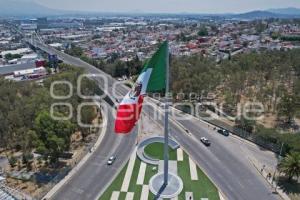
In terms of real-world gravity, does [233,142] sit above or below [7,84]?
below

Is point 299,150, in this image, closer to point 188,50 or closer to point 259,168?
point 259,168

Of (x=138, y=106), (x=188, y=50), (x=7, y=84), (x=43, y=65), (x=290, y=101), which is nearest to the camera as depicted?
(x=138, y=106)

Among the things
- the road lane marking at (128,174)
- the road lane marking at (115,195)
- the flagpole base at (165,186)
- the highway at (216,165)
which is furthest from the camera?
the road lane marking at (128,174)

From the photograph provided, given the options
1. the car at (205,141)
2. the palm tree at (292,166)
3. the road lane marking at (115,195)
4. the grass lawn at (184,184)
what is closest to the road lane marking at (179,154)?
the grass lawn at (184,184)

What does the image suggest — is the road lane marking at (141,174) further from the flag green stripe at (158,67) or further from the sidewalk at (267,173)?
the sidewalk at (267,173)

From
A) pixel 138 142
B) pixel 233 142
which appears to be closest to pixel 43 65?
pixel 138 142

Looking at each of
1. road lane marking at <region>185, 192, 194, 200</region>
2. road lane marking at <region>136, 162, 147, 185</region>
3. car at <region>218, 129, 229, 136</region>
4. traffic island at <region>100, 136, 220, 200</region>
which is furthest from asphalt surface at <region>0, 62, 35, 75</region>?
road lane marking at <region>185, 192, 194, 200</region>

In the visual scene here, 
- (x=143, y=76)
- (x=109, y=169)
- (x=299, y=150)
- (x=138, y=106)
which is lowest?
(x=109, y=169)
